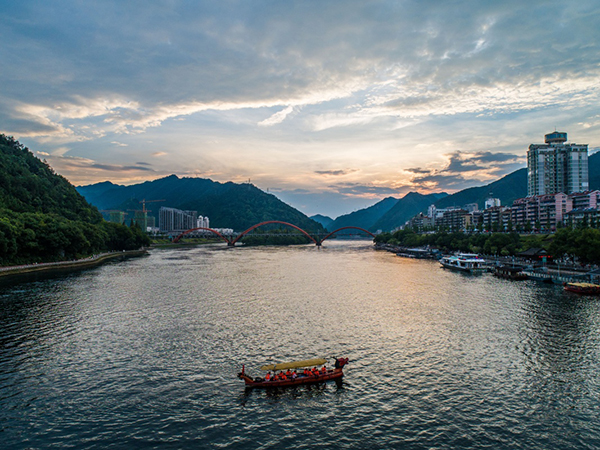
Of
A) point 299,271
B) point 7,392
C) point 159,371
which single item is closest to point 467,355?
point 159,371

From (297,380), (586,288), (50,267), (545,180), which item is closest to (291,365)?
(297,380)

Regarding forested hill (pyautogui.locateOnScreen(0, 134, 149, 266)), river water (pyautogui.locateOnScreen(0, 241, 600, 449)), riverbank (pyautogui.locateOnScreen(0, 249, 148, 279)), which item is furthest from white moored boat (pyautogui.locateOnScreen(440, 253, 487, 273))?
forested hill (pyautogui.locateOnScreen(0, 134, 149, 266))

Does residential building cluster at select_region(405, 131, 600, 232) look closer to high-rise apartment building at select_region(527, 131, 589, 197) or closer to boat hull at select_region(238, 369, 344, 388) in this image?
high-rise apartment building at select_region(527, 131, 589, 197)

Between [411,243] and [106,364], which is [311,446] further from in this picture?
[411,243]

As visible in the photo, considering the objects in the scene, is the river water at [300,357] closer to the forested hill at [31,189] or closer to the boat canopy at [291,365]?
the boat canopy at [291,365]

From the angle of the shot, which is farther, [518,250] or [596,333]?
[518,250]

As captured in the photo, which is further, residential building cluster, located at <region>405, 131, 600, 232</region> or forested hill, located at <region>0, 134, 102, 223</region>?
residential building cluster, located at <region>405, 131, 600, 232</region>
